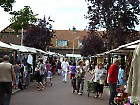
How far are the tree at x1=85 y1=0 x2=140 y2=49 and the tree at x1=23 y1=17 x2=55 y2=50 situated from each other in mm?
18059

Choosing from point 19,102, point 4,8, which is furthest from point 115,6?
point 19,102

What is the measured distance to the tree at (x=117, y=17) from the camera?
29.1 m

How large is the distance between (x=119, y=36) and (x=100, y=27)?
7.15 feet

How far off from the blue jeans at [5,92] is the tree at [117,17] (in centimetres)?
1906

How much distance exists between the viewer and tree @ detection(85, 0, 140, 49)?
29.1 metres

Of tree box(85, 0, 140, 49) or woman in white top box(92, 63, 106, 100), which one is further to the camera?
tree box(85, 0, 140, 49)

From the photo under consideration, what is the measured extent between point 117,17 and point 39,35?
798 inches

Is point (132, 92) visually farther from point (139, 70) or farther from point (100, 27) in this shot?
point (100, 27)

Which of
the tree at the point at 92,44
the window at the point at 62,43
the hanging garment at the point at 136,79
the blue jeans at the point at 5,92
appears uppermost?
the window at the point at 62,43

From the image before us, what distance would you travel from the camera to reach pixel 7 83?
1083 centimetres

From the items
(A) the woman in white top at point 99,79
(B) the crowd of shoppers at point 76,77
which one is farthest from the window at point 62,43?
(A) the woman in white top at point 99,79

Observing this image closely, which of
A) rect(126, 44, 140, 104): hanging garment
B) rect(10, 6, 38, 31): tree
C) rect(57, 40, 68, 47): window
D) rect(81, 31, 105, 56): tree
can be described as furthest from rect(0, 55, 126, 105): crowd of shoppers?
rect(57, 40, 68, 47): window

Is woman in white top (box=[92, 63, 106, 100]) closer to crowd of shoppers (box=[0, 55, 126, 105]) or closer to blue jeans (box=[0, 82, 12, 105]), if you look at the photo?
crowd of shoppers (box=[0, 55, 126, 105])

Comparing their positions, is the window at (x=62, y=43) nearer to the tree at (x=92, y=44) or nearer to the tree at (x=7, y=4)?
the tree at (x=92, y=44)
